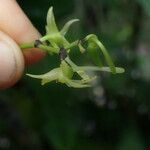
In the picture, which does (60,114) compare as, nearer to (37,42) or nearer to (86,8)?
(86,8)

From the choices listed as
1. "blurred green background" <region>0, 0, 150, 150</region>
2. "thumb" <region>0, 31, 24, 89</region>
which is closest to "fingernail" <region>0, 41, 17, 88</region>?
"thumb" <region>0, 31, 24, 89</region>

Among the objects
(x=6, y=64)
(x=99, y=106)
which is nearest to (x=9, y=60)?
(x=6, y=64)

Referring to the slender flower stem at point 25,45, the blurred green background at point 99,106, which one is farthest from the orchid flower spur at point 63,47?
the blurred green background at point 99,106

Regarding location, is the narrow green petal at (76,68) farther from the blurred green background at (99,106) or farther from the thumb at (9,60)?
the blurred green background at (99,106)

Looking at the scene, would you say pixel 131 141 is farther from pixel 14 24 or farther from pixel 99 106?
pixel 14 24

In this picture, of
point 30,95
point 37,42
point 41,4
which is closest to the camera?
point 37,42

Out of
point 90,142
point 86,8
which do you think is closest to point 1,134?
point 90,142

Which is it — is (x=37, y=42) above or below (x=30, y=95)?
above

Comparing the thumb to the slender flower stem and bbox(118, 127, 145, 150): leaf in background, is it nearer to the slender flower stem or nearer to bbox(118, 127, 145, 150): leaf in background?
the slender flower stem
